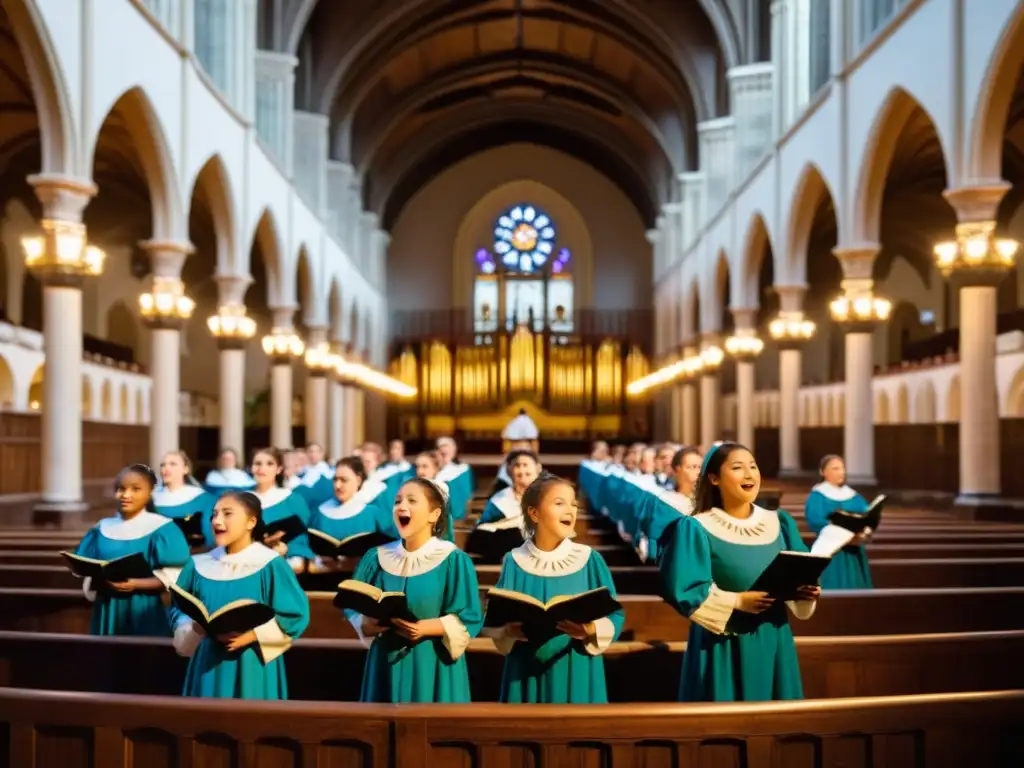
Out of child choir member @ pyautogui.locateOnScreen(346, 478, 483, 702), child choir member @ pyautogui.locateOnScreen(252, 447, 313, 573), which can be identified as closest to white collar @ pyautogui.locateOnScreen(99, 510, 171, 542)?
child choir member @ pyautogui.locateOnScreen(252, 447, 313, 573)

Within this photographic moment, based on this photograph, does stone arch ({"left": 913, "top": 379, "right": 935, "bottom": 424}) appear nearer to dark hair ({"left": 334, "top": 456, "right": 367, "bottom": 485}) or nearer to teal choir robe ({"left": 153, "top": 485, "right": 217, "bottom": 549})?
dark hair ({"left": 334, "top": 456, "right": 367, "bottom": 485})

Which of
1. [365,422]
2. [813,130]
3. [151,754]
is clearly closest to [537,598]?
[151,754]

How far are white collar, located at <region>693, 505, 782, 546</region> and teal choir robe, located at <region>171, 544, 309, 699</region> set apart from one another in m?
1.62

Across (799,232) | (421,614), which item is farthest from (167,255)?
(421,614)

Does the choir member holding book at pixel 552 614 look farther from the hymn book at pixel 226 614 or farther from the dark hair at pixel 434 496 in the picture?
the hymn book at pixel 226 614

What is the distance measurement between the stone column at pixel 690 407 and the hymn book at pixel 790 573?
90.0ft

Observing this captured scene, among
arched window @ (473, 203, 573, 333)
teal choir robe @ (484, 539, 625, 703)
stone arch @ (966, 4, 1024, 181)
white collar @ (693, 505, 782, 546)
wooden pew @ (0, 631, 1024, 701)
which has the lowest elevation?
wooden pew @ (0, 631, 1024, 701)

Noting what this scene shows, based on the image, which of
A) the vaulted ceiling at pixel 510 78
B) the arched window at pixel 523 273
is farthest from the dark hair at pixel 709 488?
the arched window at pixel 523 273

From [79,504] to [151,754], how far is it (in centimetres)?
964

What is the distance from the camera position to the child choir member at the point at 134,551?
210 inches

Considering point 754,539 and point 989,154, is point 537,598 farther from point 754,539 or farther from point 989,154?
point 989,154

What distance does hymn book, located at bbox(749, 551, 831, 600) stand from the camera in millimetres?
3768

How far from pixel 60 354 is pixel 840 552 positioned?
913 cm

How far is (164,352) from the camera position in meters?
16.2
